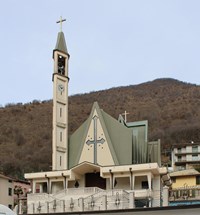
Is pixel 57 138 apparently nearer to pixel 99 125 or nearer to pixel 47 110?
pixel 99 125

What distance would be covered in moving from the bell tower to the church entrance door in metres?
2.22

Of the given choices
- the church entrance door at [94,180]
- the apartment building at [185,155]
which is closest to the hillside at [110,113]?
the apartment building at [185,155]

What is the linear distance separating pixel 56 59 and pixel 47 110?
100m

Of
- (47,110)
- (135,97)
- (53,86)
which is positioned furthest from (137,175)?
(135,97)

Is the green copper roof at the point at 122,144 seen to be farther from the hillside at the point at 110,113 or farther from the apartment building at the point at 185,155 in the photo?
the hillside at the point at 110,113

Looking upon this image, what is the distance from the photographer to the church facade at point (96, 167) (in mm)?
37562

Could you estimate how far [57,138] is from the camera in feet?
142

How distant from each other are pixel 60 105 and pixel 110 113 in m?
90.1

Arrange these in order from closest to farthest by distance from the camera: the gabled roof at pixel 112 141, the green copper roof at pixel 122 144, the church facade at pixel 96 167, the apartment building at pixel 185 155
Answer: the church facade at pixel 96 167 → the gabled roof at pixel 112 141 → the green copper roof at pixel 122 144 → the apartment building at pixel 185 155

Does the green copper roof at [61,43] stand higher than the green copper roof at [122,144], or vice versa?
the green copper roof at [61,43]

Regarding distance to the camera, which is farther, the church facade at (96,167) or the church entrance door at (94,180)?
the church entrance door at (94,180)

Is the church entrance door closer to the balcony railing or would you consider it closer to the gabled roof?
the gabled roof

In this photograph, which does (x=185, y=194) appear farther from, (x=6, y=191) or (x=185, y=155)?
(x=185, y=155)

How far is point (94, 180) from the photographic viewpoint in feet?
137
